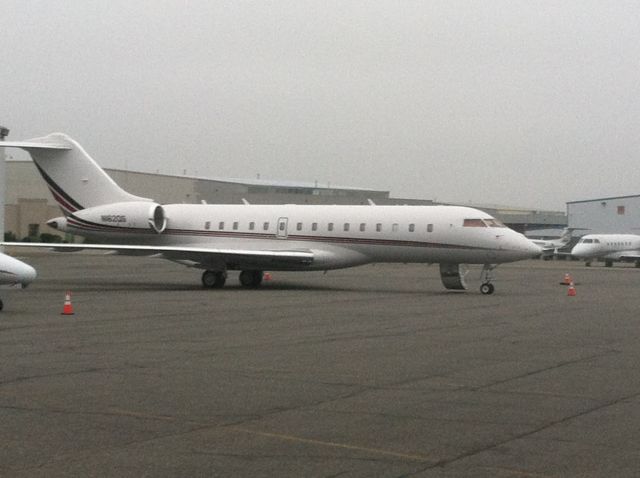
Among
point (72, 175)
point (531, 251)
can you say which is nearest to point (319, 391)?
point (531, 251)

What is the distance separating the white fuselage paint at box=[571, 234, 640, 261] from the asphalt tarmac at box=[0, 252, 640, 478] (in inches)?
1830

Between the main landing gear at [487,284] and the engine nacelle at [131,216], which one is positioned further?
the engine nacelle at [131,216]

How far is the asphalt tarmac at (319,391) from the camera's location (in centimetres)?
774

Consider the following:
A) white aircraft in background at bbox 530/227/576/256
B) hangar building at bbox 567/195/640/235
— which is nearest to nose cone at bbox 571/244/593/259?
white aircraft in background at bbox 530/227/576/256

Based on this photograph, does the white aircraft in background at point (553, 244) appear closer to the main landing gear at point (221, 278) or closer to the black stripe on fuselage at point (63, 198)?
the main landing gear at point (221, 278)

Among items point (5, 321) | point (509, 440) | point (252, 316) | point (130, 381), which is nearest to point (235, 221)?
point (252, 316)

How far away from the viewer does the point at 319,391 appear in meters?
11.1

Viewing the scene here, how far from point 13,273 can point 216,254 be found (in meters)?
10.4

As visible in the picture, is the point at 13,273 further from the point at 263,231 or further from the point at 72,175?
the point at 72,175

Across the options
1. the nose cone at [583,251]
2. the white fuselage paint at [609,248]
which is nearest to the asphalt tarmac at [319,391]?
the white fuselage paint at [609,248]

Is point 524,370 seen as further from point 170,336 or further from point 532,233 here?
point 532,233

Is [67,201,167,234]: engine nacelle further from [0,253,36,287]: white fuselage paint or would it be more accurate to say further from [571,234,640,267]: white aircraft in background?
[571,234,640,267]: white aircraft in background

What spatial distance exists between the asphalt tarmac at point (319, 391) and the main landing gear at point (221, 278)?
8666mm

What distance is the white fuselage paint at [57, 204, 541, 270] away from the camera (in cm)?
3031
